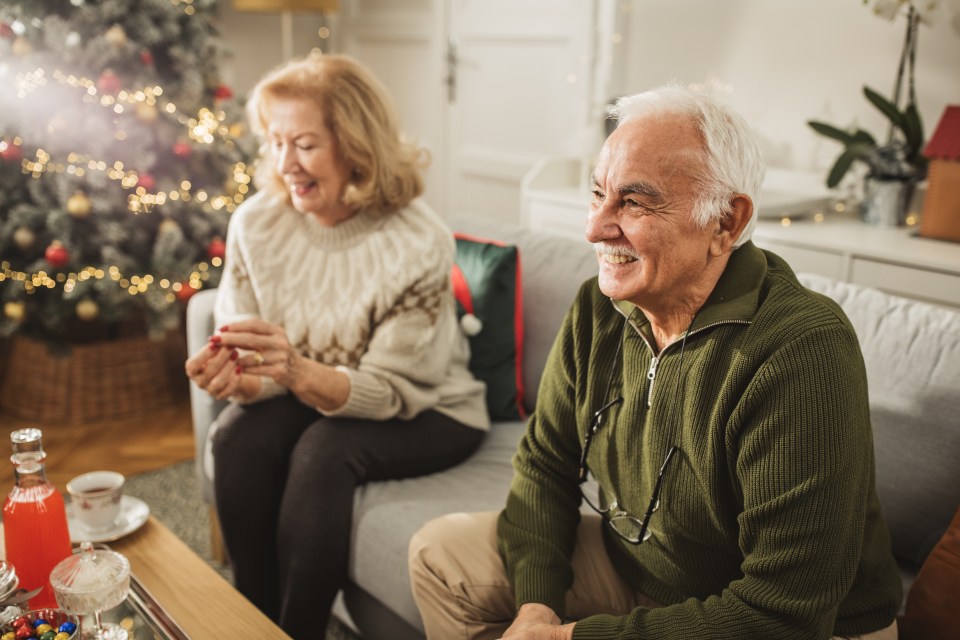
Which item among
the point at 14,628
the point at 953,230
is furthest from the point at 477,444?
the point at 953,230

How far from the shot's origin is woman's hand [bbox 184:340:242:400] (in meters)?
1.58

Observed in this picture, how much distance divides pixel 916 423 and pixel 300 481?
3.42ft

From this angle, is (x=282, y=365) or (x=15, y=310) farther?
(x=15, y=310)

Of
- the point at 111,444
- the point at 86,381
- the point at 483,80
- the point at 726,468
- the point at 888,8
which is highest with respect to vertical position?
the point at 888,8

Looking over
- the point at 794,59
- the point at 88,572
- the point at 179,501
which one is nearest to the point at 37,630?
the point at 88,572

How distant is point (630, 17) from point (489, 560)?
2255 millimetres

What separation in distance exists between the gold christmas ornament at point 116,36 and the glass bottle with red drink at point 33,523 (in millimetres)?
1781

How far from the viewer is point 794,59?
2.63 m

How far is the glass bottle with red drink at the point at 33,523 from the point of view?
123 cm

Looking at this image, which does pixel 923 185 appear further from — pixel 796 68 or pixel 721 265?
pixel 721 265

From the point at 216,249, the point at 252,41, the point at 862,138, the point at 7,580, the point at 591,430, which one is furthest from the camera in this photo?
the point at 252,41

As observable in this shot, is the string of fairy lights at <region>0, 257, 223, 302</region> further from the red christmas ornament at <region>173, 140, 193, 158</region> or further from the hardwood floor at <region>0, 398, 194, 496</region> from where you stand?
the hardwood floor at <region>0, 398, 194, 496</region>

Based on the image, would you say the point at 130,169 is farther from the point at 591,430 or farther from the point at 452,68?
the point at 591,430

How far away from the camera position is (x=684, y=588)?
1.18 metres
